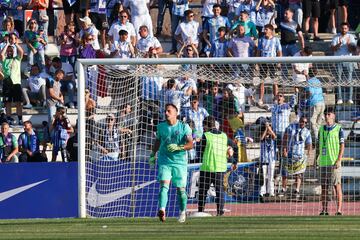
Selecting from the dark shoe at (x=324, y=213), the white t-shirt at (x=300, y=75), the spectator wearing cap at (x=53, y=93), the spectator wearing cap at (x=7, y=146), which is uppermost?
the white t-shirt at (x=300, y=75)

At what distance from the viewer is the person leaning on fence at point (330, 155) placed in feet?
65.8

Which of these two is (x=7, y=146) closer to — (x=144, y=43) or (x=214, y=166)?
(x=144, y=43)

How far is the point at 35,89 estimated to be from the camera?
26.4m

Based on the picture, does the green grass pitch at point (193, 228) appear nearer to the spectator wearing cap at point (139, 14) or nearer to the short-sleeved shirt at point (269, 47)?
the short-sleeved shirt at point (269, 47)

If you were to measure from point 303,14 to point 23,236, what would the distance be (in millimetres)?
14308

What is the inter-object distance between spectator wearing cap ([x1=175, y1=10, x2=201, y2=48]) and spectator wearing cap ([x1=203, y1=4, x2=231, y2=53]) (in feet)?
0.71

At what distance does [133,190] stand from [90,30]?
738cm

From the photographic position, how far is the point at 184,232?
15750 mm

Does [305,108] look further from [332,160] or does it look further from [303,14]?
[303,14]

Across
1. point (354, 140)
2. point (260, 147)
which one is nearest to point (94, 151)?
point (260, 147)

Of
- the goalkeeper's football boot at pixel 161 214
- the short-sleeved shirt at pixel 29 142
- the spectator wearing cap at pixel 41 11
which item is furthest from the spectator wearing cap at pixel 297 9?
the goalkeeper's football boot at pixel 161 214

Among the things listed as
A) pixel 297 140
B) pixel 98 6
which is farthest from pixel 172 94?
pixel 98 6

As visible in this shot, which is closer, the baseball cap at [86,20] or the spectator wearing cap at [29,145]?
the spectator wearing cap at [29,145]

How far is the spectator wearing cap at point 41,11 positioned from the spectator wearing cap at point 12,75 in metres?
1.58
